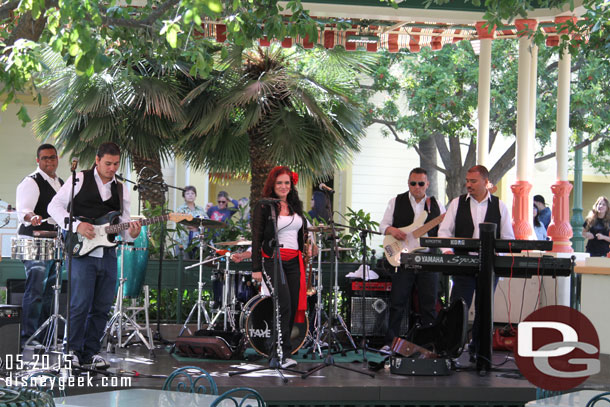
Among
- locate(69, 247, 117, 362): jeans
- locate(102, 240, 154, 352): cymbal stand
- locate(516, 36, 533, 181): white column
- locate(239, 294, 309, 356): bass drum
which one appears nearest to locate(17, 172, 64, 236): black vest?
locate(102, 240, 154, 352): cymbal stand

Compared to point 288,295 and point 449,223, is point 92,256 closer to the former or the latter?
point 288,295

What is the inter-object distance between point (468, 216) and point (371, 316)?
1973 millimetres

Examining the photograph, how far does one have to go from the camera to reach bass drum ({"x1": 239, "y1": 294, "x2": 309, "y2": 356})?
824 cm

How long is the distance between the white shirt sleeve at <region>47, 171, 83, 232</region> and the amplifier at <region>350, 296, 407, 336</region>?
3.65 metres

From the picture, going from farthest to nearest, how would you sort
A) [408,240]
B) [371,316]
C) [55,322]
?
1. [371,316]
2. [408,240]
3. [55,322]

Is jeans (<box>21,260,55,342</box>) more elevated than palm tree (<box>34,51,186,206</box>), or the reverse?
palm tree (<box>34,51,186,206</box>)

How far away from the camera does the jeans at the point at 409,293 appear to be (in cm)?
893

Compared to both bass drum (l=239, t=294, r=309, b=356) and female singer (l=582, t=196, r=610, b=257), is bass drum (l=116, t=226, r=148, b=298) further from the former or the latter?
female singer (l=582, t=196, r=610, b=257)

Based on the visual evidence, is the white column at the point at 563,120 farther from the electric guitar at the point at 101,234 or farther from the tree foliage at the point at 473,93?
the tree foliage at the point at 473,93

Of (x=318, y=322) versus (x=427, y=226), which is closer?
(x=427, y=226)

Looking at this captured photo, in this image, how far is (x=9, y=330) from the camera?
7.73m

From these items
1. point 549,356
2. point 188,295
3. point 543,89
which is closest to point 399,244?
point 549,356

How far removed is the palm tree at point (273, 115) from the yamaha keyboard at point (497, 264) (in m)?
4.25

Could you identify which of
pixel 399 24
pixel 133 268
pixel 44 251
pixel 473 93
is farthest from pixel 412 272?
pixel 473 93
